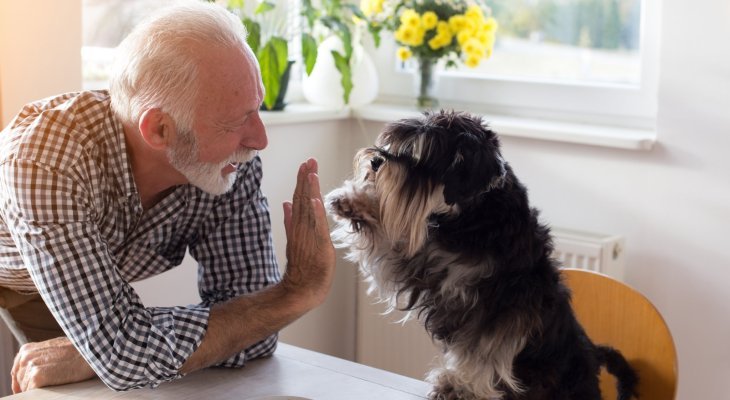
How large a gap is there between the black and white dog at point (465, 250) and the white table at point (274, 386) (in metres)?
0.23

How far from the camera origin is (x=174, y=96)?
1712 millimetres

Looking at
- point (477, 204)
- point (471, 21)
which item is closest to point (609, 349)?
point (477, 204)

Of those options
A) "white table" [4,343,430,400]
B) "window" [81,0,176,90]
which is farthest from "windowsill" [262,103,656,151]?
"white table" [4,343,430,400]

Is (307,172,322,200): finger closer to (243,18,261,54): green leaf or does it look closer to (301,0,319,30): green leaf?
(243,18,261,54): green leaf

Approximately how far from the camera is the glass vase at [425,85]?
127 inches

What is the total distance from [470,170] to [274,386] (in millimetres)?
589

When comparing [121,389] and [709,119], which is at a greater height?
[709,119]

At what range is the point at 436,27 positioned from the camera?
308cm

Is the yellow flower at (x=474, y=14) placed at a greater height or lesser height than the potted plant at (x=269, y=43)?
greater

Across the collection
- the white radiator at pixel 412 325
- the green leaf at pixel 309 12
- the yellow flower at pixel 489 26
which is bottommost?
the white radiator at pixel 412 325

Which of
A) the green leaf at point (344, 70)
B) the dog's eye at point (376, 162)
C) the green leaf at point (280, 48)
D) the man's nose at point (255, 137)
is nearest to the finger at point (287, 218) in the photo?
the man's nose at point (255, 137)

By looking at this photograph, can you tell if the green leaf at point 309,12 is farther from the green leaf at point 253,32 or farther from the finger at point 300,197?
the finger at point 300,197

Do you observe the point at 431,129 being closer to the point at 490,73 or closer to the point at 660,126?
the point at 660,126

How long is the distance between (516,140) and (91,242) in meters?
1.67
